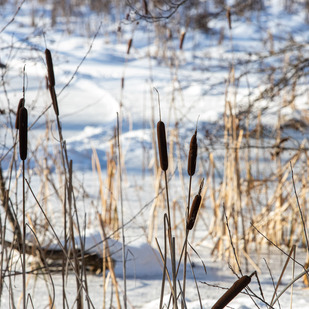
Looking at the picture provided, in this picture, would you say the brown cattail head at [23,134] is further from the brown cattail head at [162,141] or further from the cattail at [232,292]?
the cattail at [232,292]

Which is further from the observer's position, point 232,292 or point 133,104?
point 133,104

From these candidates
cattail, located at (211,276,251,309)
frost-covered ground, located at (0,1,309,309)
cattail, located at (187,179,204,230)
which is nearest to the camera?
cattail, located at (211,276,251,309)

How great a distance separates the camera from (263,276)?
6.57 ft

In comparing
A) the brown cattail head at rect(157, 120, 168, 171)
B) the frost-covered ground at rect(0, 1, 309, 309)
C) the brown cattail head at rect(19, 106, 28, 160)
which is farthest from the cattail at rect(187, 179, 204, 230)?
the frost-covered ground at rect(0, 1, 309, 309)

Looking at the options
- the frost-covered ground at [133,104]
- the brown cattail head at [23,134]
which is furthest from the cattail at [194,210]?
the frost-covered ground at [133,104]

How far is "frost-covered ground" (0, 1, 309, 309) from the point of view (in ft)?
5.80

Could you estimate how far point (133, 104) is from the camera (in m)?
5.49

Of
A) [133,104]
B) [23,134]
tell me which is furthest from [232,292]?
[133,104]

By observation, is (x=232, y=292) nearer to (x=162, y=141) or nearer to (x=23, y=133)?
(x=162, y=141)

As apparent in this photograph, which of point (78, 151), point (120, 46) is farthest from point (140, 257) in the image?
point (120, 46)

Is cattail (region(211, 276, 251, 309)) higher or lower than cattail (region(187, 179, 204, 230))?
lower

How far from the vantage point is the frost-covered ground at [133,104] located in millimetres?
1767

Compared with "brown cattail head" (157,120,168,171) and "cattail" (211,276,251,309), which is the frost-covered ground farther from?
"cattail" (211,276,251,309)

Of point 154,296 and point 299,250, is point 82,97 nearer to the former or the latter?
point 299,250
